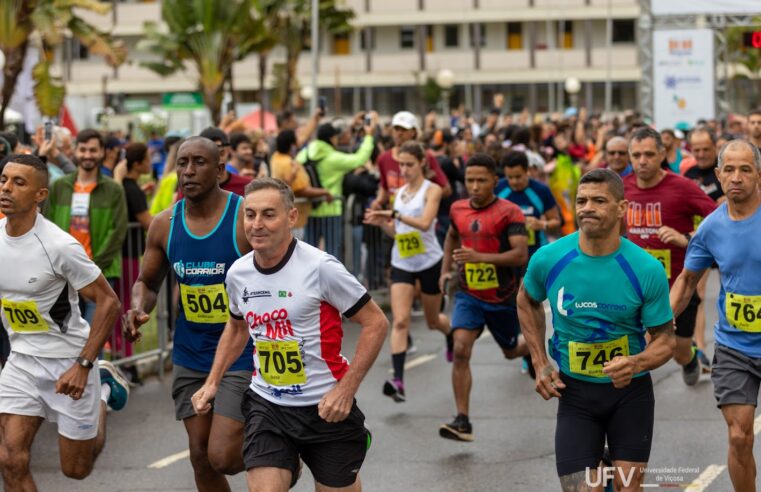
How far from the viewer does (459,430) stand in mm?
9305

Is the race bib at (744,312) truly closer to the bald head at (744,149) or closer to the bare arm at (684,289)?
the bare arm at (684,289)

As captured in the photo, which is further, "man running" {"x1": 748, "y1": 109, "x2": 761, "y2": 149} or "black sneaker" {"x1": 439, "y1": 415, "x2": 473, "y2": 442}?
"man running" {"x1": 748, "y1": 109, "x2": 761, "y2": 149}

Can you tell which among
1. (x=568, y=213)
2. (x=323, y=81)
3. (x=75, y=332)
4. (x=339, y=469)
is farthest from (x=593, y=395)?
(x=323, y=81)

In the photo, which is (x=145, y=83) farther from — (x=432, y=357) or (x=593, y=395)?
(x=593, y=395)

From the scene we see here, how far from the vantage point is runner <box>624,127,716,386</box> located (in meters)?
9.27

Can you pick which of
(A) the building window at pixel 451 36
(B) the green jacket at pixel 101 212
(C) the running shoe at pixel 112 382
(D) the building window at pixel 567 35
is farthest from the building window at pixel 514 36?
(C) the running shoe at pixel 112 382

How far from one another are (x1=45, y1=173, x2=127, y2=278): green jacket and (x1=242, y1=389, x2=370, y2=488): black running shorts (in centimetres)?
502

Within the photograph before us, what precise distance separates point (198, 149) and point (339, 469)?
6.06 feet

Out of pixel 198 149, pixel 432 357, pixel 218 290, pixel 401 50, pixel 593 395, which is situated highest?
pixel 401 50

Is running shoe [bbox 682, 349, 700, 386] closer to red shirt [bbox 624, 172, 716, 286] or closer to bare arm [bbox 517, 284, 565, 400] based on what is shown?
red shirt [bbox 624, 172, 716, 286]

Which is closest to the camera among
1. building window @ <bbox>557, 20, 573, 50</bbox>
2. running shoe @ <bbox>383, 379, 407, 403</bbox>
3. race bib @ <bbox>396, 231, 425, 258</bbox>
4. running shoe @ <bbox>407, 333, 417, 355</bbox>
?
running shoe @ <bbox>383, 379, 407, 403</bbox>

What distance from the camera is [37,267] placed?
6.65 meters

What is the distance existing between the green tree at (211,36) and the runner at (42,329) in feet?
84.7

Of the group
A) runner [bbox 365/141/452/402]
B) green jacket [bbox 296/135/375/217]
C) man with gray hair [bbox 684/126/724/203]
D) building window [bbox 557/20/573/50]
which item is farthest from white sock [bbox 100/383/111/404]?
building window [bbox 557/20/573/50]
